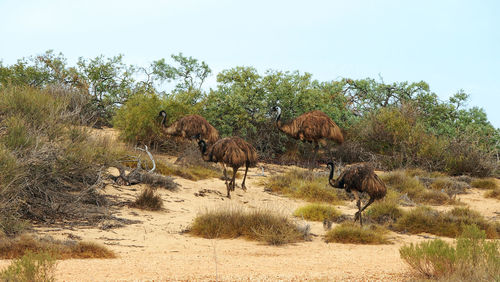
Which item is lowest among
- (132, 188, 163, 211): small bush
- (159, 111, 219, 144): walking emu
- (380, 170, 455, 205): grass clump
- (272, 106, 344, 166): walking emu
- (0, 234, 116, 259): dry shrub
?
(0, 234, 116, 259): dry shrub

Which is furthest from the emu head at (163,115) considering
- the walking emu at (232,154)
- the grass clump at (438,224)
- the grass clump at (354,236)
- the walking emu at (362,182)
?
the grass clump at (354,236)

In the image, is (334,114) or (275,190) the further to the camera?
(334,114)

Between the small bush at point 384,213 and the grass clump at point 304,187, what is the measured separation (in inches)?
92.1

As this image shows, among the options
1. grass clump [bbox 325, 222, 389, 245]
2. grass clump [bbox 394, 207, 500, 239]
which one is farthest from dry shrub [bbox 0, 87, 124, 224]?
grass clump [bbox 394, 207, 500, 239]

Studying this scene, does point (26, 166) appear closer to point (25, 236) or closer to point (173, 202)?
point (25, 236)

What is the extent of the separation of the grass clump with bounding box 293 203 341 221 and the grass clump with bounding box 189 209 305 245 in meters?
1.90

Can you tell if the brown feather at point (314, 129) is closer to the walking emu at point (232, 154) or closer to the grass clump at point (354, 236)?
the walking emu at point (232, 154)

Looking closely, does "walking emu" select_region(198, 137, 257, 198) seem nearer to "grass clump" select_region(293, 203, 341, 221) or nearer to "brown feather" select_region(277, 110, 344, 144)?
"grass clump" select_region(293, 203, 341, 221)

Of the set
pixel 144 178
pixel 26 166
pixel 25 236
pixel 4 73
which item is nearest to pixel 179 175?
pixel 144 178

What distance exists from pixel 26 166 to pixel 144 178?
385 centimetres

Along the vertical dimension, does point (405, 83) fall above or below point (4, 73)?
above

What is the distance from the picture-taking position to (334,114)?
875 inches

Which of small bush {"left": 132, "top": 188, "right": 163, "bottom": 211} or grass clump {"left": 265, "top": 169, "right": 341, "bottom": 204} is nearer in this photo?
small bush {"left": 132, "top": 188, "right": 163, "bottom": 211}

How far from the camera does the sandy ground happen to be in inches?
235
